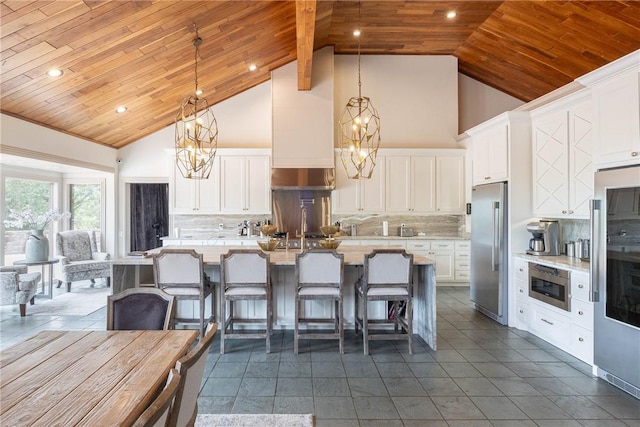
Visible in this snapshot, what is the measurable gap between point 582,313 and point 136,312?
3843 millimetres

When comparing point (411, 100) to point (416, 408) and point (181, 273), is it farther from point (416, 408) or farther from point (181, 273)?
point (416, 408)

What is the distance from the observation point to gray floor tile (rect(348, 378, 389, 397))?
8.79 ft

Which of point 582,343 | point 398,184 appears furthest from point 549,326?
point 398,184

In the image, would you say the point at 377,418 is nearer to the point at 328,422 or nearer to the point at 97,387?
the point at 328,422

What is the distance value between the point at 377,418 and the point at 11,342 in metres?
3.96

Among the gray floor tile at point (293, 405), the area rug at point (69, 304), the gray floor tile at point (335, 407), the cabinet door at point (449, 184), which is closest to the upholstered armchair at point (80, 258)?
the area rug at point (69, 304)

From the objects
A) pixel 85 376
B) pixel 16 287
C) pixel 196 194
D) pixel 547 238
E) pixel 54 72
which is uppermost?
pixel 54 72

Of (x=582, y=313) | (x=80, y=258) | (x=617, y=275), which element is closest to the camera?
(x=617, y=275)

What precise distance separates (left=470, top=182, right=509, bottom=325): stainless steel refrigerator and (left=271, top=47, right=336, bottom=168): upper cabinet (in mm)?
2700

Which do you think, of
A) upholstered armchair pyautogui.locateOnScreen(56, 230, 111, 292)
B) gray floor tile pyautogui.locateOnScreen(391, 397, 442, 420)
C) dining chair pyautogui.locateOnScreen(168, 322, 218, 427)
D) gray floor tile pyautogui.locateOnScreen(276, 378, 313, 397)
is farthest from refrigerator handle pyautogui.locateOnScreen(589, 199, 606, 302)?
upholstered armchair pyautogui.locateOnScreen(56, 230, 111, 292)

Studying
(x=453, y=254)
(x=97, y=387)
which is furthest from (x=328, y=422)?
(x=453, y=254)

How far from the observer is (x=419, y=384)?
2828 mm

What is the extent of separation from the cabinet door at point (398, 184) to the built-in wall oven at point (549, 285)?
9.16 feet

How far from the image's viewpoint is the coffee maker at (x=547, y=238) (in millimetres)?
3963
